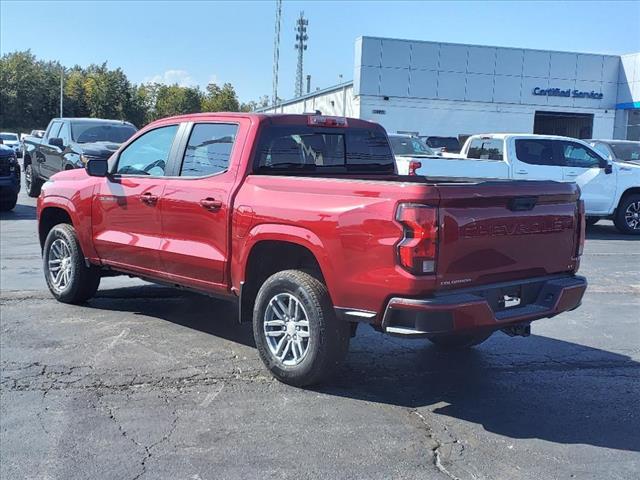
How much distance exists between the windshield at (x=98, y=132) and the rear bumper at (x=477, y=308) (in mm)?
11623

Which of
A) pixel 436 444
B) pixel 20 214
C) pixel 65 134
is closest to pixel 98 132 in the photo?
pixel 65 134

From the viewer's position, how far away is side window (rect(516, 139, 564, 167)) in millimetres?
13844

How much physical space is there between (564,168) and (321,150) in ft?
30.8

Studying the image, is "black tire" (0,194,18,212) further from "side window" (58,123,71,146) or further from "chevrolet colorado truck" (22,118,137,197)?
"side window" (58,123,71,146)

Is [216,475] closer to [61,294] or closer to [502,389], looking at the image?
[502,389]

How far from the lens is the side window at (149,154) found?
20.0 feet

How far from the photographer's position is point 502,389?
5012 mm

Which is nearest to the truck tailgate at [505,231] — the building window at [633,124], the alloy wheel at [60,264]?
the alloy wheel at [60,264]

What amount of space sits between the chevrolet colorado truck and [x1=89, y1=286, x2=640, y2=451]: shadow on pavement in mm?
7880

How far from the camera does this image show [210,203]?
5387 mm

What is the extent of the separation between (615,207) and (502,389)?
34.3ft

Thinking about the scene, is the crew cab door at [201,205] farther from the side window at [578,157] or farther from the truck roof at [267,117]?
the side window at [578,157]

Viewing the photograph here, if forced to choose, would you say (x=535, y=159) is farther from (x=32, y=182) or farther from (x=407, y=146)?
(x=32, y=182)

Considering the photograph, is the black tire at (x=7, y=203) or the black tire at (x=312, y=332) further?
the black tire at (x=7, y=203)
